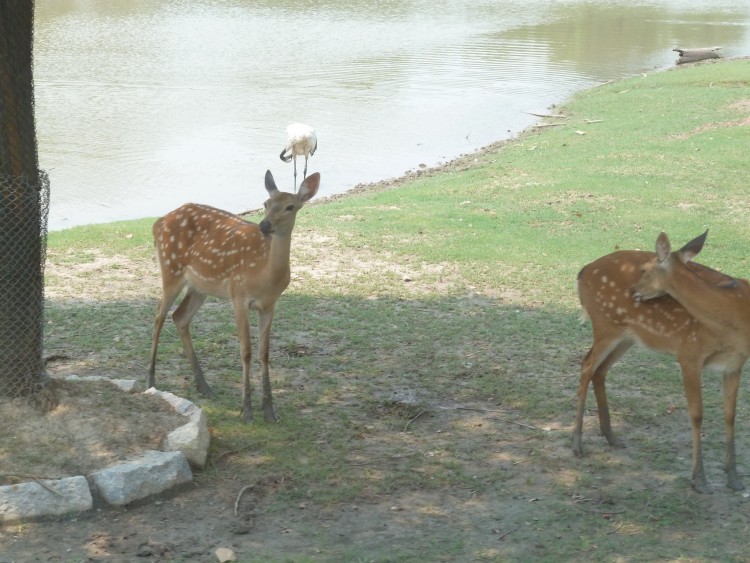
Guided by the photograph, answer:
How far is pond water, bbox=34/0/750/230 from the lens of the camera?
16156 millimetres

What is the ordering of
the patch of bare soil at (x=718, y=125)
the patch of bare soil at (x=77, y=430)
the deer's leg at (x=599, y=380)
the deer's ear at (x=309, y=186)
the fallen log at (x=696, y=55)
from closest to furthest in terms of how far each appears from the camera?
the patch of bare soil at (x=77, y=430)
the deer's leg at (x=599, y=380)
the deer's ear at (x=309, y=186)
the patch of bare soil at (x=718, y=125)
the fallen log at (x=696, y=55)

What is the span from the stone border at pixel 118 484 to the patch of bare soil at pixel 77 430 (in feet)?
0.41

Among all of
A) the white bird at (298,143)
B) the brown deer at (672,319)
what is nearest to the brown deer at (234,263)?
the brown deer at (672,319)

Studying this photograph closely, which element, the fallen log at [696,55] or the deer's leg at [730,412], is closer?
the deer's leg at [730,412]

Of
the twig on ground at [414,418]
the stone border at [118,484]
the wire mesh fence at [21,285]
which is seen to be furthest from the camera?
the twig on ground at [414,418]

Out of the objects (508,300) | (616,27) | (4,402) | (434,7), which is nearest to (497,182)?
(508,300)

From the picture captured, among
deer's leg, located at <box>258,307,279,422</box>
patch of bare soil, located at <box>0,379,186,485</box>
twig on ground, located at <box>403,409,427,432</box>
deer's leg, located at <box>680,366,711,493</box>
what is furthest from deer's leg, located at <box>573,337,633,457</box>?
patch of bare soil, located at <box>0,379,186,485</box>

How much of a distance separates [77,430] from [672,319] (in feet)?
10.8

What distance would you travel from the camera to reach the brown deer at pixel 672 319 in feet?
17.9

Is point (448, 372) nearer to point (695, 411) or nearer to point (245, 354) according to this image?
point (245, 354)

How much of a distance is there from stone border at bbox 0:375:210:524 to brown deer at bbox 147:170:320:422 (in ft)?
2.64

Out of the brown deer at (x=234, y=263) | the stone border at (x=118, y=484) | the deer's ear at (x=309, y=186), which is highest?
the deer's ear at (x=309, y=186)

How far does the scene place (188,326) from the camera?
688cm

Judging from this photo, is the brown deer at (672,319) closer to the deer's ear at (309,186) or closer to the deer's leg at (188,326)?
the deer's ear at (309,186)
